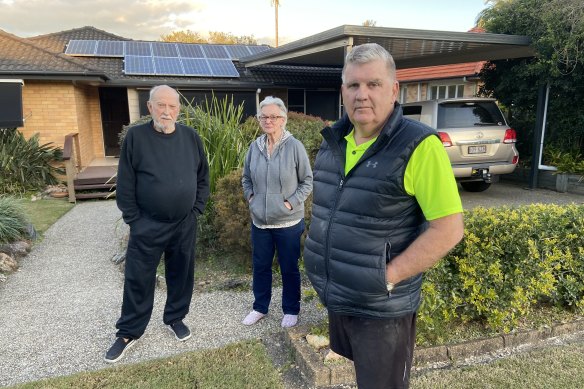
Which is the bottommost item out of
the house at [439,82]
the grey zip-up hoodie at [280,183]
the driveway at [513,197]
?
the driveway at [513,197]

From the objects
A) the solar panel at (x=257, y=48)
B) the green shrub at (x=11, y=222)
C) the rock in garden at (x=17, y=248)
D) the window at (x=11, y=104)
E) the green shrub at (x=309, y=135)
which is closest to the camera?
the rock in garden at (x=17, y=248)

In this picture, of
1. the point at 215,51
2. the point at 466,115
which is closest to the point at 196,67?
the point at 215,51

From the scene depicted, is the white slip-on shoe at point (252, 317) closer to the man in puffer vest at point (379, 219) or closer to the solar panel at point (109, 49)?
the man in puffer vest at point (379, 219)

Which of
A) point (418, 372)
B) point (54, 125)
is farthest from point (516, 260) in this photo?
point (54, 125)

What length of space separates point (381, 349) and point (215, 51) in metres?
14.8

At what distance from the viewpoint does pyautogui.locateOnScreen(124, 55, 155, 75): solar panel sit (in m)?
12.5

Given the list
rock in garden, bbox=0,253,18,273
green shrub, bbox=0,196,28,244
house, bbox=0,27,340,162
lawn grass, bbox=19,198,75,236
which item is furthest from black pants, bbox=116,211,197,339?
house, bbox=0,27,340,162

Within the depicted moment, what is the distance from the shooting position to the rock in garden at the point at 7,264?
495 cm

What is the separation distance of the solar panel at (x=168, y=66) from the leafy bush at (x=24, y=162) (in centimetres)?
410

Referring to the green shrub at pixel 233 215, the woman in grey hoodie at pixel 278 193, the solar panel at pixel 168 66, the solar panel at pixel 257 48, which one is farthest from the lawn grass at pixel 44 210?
the solar panel at pixel 257 48

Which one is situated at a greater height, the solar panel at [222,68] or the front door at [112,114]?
the solar panel at [222,68]

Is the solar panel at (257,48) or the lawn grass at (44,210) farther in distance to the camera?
the solar panel at (257,48)

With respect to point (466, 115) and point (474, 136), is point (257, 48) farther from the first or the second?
point (474, 136)

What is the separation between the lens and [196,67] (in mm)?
13273
